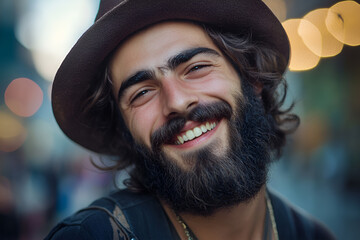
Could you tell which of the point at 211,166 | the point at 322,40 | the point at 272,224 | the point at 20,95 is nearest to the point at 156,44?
the point at 211,166

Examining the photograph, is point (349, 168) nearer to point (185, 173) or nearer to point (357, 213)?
point (357, 213)

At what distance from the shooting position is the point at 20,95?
14430 mm

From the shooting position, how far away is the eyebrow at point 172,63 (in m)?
1.83

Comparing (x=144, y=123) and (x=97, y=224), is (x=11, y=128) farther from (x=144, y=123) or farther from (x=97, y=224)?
(x=97, y=224)

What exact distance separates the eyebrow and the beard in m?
0.30

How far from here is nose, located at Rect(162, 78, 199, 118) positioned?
1.76 meters

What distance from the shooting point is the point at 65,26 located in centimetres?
1182

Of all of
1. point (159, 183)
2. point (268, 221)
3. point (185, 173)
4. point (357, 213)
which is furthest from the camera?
point (357, 213)

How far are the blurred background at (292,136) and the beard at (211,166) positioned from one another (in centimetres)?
161

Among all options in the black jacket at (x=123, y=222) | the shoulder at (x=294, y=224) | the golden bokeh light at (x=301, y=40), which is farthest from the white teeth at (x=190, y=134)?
the golden bokeh light at (x=301, y=40)

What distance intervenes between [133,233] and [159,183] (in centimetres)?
37

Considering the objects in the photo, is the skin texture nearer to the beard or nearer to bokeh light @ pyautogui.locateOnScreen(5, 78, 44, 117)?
the beard

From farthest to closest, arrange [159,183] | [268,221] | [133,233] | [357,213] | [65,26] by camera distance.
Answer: [65,26] < [357,213] < [268,221] < [159,183] < [133,233]

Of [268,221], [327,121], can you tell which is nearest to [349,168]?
[327,121]
